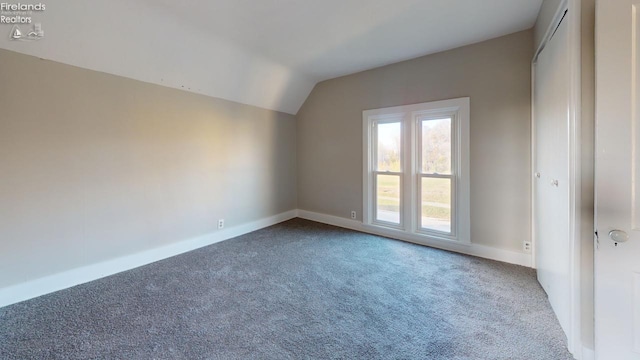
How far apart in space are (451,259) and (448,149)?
1.47 meters

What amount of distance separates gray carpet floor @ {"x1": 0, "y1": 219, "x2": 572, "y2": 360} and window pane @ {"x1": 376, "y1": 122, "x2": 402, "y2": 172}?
1490 mm

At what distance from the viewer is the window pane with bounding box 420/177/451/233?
133 inches

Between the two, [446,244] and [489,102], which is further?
[446,244]

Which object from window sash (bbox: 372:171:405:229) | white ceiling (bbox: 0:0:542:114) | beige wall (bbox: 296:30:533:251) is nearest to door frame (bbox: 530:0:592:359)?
white ceiling (bbox: 0:0:542:114)

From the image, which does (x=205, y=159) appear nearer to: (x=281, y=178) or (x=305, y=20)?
(x=281, y=178)

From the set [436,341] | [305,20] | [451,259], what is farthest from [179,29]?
[451,259]

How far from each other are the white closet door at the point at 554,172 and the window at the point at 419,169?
0.80 m

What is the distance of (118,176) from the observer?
277 cm

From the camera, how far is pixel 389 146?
12.8 ft

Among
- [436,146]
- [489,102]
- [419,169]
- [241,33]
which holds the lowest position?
[419,169]

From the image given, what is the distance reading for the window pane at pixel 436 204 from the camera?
3391 mm

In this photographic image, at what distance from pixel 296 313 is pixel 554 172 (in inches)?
94.3

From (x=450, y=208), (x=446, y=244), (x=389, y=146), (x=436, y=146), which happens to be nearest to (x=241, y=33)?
(x=389, y=146)

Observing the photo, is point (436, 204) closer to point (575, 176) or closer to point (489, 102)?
point (489, 102)
